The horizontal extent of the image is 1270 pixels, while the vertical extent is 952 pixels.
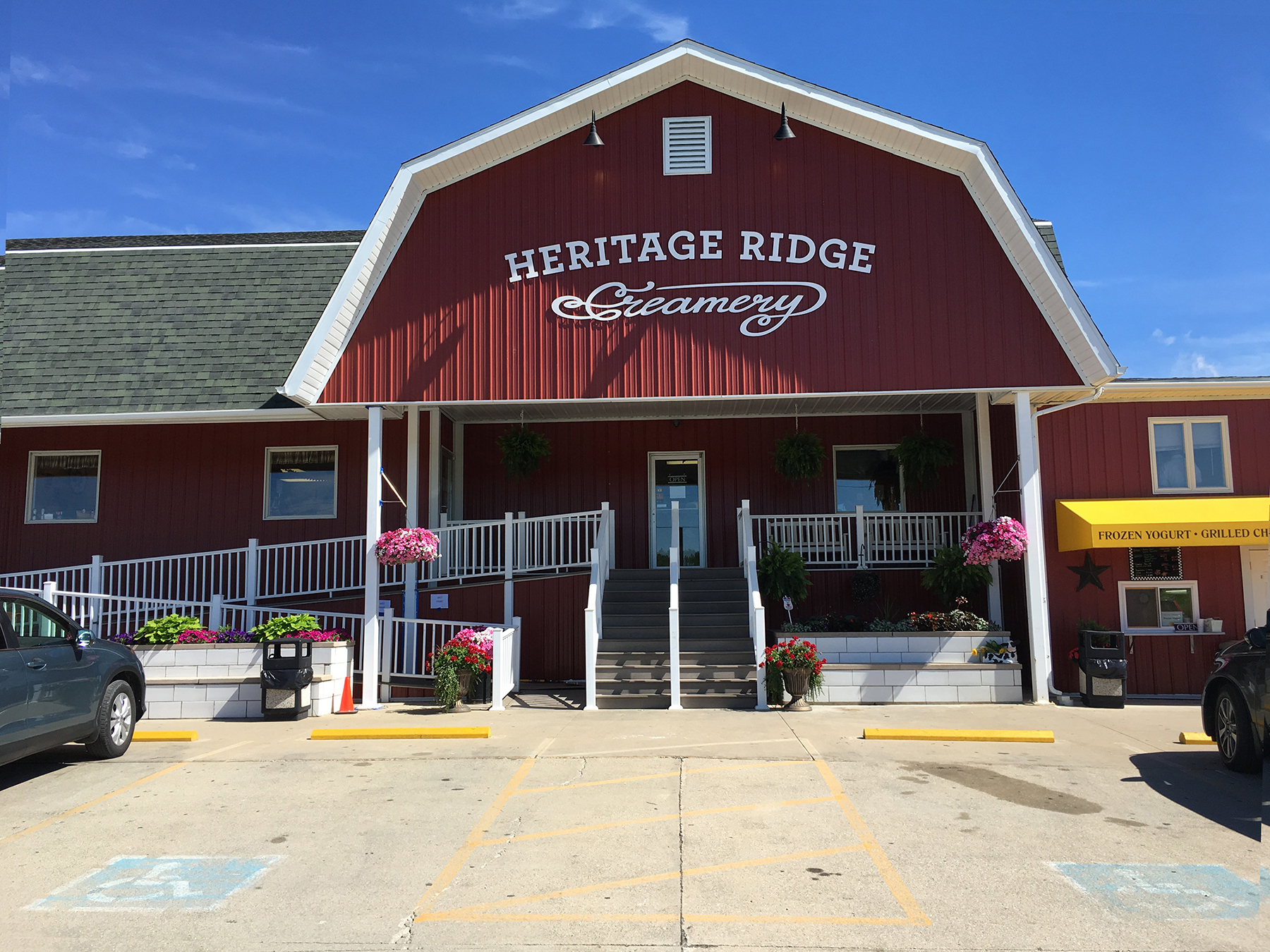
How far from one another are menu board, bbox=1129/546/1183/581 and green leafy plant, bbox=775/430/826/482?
5.30m

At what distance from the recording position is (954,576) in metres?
14.4

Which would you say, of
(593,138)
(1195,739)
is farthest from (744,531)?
(1195,739)

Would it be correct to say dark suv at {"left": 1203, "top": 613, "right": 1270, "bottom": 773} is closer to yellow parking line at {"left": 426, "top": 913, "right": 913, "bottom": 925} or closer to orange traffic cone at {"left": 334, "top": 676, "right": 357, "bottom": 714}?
yellow parking line at {"left": 426, "top": 913, "right": 913, "bottom": 925}

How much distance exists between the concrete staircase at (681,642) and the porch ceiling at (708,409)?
3.01m

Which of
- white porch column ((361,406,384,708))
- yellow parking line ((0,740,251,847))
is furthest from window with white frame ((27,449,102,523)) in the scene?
yellow parking line ((0,740,251,847))

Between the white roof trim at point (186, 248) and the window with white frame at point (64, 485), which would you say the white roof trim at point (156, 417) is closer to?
the window with white frame at point (64, 485)

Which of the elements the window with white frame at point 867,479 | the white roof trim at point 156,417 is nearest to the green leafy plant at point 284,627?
the white roof trim at point 156,417

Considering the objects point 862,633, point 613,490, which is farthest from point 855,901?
point 613,490

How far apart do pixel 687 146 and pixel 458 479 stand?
7578mm

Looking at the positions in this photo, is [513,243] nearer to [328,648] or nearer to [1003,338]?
[328,648]

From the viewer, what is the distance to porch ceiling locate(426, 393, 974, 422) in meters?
16.2

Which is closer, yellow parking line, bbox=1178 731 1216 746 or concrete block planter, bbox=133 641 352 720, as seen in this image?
yellow parking line, bbox=1178 731 1216 746

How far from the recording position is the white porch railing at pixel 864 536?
52.8ft

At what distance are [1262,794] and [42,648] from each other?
10534mm
